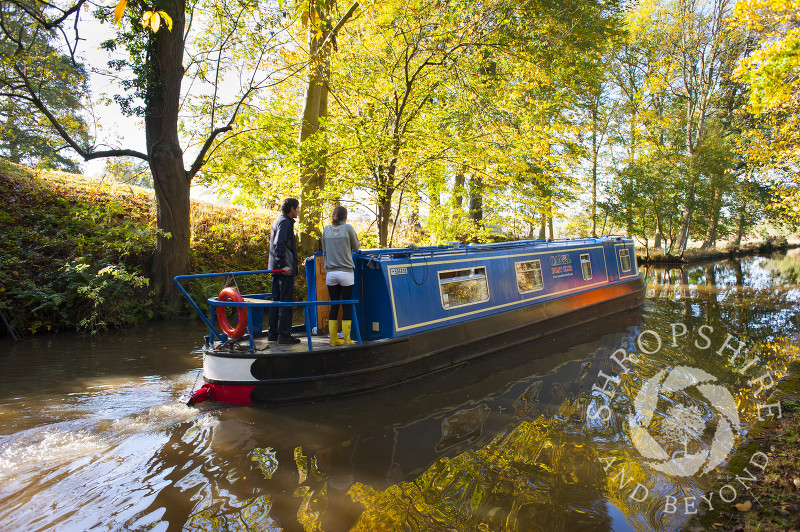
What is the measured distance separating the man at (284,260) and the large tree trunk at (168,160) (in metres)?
4.83

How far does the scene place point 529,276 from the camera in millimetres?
8461

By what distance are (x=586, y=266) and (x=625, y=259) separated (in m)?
2.45

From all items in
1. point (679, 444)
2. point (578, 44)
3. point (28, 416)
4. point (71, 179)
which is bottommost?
point (679, 444)

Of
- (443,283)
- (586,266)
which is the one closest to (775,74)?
(586,266)

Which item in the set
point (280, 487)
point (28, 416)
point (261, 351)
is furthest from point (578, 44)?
point (28, 416)

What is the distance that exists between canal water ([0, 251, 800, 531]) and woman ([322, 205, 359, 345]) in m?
0.99

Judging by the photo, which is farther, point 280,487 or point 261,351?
point 261,351

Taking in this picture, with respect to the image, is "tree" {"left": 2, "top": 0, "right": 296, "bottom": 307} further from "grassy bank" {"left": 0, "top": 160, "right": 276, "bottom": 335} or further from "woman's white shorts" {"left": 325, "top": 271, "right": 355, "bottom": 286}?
"woman's white shorts" {"left": 325, "top": 271, "right": 355, "bottom": 286}

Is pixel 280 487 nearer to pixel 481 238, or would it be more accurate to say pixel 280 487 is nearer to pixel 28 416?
pixel 28 416

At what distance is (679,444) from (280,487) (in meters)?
3.88

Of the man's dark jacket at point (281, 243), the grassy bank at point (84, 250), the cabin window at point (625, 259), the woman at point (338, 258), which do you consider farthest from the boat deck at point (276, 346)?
the cabin window at point (625, 259)

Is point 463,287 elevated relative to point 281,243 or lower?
lower

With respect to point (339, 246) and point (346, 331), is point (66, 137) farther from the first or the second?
point (346, 331)

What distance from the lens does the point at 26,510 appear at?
3.07 m
